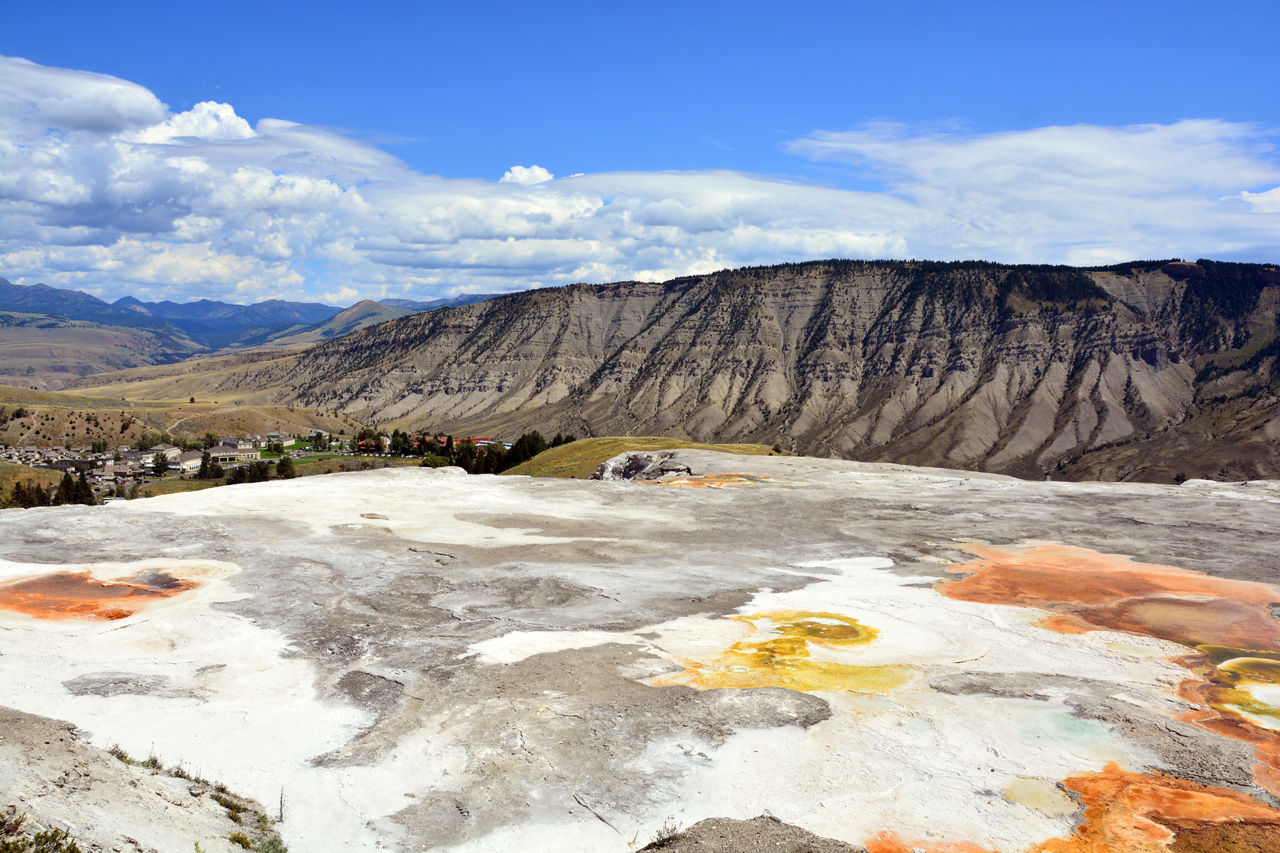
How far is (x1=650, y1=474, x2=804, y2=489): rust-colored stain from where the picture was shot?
45469 millimetres

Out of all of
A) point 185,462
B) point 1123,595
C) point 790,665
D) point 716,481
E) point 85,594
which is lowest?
point 185,462

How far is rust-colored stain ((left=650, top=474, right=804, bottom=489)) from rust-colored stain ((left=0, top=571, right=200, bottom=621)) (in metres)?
28.2

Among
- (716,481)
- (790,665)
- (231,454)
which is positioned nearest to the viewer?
(790,665)

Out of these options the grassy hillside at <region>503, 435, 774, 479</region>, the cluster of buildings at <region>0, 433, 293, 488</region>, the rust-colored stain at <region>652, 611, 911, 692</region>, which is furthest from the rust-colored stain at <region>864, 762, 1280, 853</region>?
the cluster of buildings at <region>0, 433, 293, 488</region>

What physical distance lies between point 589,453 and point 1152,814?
75776 millimetres

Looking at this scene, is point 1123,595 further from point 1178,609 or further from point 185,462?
point 185,462

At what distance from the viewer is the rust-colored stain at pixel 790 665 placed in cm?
1472

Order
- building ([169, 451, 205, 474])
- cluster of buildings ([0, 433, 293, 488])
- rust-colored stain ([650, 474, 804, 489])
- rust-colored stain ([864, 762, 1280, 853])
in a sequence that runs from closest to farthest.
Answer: rust-colored stain ([864, 762, 1280, 853]) → rust-colored stain ([650, 474, 804, 489]) → cluster of buildings ([0, 433, 293, 488]) → building ([169, 451, 205, 474])

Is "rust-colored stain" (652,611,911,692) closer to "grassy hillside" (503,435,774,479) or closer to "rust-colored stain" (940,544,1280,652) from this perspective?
"rust-colored stain" (940,544,1280,652)

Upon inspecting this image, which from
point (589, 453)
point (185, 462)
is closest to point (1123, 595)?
point (589, 453)

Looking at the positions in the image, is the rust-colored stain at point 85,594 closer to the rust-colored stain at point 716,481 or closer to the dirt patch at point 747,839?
the dirt patch at point 747,839

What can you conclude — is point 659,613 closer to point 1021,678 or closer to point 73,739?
point 1021,678

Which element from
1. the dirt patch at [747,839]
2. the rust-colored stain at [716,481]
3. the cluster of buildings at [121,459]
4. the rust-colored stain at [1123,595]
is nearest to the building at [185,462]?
the cluster of buildings at [121,459]

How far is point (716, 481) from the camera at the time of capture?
47281mm
